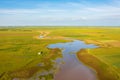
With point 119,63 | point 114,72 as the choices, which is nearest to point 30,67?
point 114,72

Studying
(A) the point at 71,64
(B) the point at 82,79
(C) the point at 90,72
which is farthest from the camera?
(A) the point at 71,64

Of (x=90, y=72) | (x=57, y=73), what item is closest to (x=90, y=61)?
(x=90, y=72)

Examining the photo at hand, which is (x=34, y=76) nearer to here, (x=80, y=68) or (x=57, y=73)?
(x=57, y=73)

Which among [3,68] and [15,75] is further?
[3,68]

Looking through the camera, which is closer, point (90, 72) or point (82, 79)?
point (82, 79)

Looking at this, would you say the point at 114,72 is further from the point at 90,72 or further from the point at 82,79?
the point at 82,79

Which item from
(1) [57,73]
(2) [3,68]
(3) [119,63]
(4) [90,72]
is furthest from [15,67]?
(3) [119,63]

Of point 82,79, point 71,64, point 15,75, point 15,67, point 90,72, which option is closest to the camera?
point 82,79

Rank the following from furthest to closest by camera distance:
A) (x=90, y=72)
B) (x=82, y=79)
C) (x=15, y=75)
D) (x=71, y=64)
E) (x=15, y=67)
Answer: (x=71, y=64) → (x=15, y=67) → (x=90, y=72) → (x=15, y=75) → (x=82, y=79)

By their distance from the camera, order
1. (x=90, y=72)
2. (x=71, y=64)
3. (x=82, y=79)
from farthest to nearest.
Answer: (x=71, y=64) < (x=90, y=72) < (x=82, y=79)
